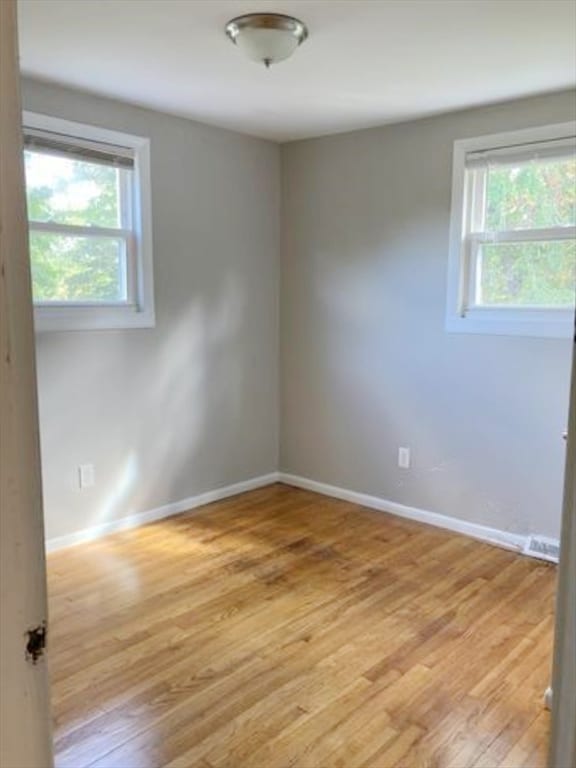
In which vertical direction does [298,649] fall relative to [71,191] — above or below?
below

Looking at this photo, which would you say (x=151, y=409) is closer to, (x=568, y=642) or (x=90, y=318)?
(x=90, y=318)

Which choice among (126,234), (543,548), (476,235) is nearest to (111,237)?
(126,234)

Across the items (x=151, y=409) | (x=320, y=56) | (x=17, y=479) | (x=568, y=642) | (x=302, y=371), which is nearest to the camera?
(x=17, y=479)

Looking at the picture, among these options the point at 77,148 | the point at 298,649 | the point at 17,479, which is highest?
the point at 77,148

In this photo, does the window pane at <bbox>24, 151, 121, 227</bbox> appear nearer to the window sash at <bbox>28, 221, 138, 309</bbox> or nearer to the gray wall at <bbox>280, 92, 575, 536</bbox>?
the window sash at <bbox>28, 221, 138, 309</bbox>

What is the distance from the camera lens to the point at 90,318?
330 centimetres

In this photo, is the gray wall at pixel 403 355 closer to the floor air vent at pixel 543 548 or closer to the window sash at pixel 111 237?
the floor air vent at pixel 543 548

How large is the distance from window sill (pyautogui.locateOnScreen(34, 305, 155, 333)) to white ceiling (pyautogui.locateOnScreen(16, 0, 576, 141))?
43.0 inches

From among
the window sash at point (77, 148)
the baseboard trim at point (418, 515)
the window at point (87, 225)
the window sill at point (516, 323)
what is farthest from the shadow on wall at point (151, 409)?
the window sill at point (516, 323)

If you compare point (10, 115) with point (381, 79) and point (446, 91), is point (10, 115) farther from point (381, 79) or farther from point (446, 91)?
point (446, 91)

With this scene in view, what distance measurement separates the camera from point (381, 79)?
285 cm

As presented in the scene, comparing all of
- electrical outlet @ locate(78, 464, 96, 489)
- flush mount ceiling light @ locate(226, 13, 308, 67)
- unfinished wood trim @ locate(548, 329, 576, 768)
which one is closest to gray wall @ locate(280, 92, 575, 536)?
flush mount ceiling light @ locate(226, 13, 308, 67)

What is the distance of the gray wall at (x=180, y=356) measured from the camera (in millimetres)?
3279

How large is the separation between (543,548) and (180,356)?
229 cm
